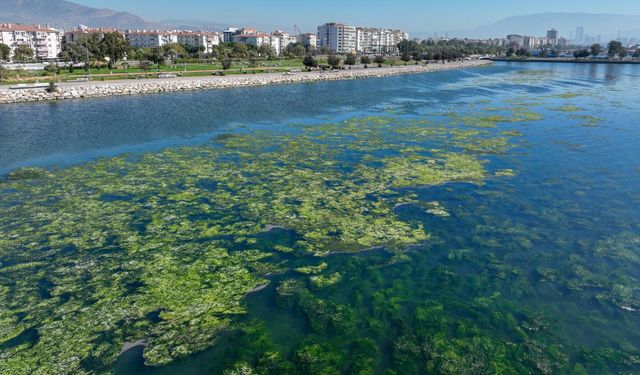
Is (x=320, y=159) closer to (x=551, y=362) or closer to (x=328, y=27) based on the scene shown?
(x=551, y=362)

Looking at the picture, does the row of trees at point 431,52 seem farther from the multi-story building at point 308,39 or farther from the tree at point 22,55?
the tree at point 22,55

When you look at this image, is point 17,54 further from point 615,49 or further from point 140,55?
point 615,49

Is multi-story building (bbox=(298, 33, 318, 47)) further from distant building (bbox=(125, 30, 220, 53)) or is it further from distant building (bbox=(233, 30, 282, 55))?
distant building (bbox=(125, 30, 220, 53))

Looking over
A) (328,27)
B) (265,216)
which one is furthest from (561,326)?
(328,27)

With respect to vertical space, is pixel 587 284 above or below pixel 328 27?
below

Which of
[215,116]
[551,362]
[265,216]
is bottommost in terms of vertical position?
[551,362]

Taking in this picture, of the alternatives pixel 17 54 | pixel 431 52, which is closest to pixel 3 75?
pixel 17 54
